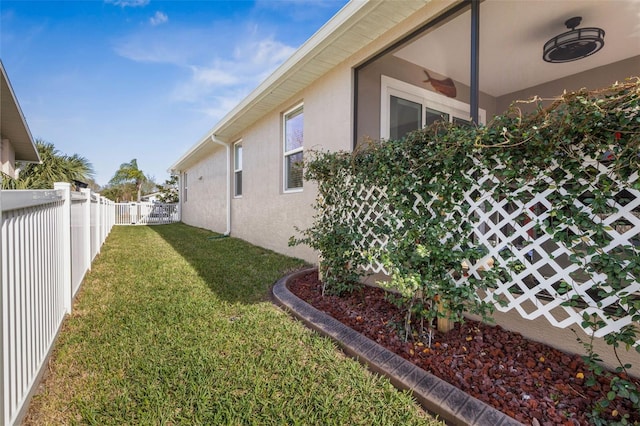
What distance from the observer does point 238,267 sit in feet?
16.1

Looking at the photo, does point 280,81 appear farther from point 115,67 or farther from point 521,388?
point 115,67

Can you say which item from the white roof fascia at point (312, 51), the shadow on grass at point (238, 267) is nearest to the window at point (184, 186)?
the white roof fascia at point (312, 51)

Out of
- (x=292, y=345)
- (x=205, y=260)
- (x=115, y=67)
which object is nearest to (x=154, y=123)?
(x=115, y=67)

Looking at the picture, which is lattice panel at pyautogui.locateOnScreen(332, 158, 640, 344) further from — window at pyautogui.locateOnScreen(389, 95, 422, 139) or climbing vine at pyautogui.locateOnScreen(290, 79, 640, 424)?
window at pyautogui.locateOnScreen(389, 95, 422, 139)

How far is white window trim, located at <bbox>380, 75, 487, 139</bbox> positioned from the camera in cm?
439

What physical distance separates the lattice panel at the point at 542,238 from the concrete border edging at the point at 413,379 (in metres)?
0.74

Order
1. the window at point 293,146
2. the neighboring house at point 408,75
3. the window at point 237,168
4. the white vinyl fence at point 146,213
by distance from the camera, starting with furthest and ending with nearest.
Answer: the white vinyl fence at point 146,213 → the window at point 237,168 → the window at point 293,146 → the neighboring house at point 408,75

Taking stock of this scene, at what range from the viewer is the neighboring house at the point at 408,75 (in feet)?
11.1

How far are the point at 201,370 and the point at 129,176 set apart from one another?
34584 millimetres

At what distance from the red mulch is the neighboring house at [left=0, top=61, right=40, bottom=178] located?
7.40 meters

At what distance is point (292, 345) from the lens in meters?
2.40

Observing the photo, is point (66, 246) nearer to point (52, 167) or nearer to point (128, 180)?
point (52, 167)

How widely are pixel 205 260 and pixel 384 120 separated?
13.3ft

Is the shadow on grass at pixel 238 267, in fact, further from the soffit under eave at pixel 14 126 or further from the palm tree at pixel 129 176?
the palm tree at pixel 129 176
